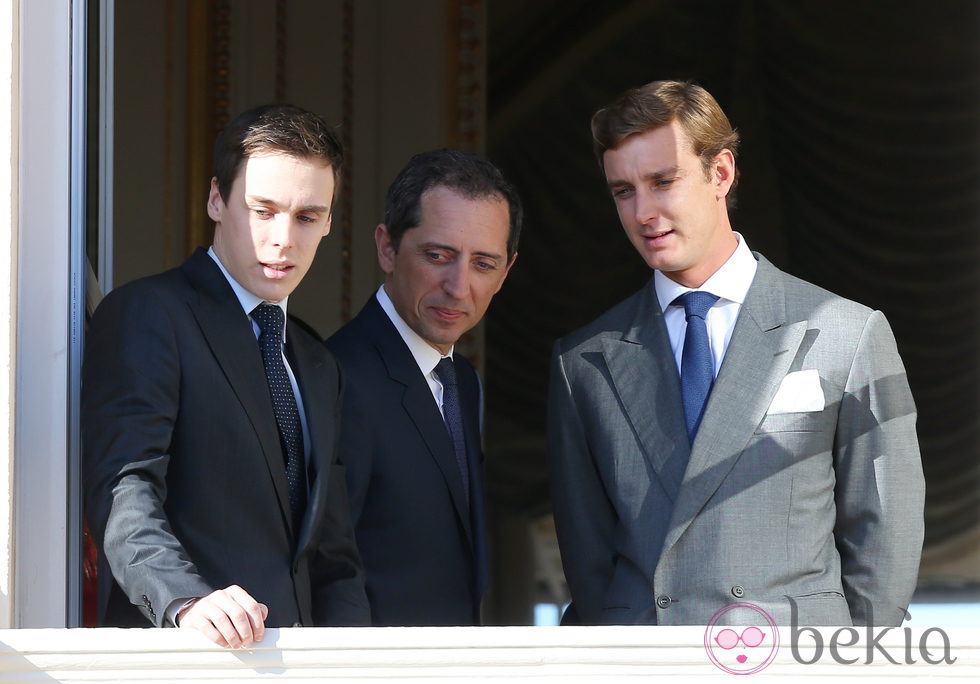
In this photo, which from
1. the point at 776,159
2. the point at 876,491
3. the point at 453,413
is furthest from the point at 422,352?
the point at 776,159

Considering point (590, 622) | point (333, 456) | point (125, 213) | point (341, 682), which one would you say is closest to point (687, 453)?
point (590, 622)

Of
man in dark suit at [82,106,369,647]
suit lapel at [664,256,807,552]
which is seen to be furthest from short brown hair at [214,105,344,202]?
suit lapel at [664,256,807,552]

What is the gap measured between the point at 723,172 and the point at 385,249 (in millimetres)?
779

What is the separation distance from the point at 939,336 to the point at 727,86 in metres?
1.58

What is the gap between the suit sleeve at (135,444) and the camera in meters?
2.07

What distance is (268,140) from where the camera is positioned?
8.38 ft

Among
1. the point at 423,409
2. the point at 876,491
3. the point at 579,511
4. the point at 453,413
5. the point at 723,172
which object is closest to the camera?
the point at 876,491

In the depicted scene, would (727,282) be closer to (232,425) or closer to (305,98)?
(232,425)

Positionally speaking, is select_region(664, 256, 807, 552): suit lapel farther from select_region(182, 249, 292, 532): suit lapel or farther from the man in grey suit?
select_region(182, 249, 292, 532): suit lapel

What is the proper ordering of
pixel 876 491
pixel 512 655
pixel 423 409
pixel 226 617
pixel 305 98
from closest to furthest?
1. pixel 226 617
2. pixel 512 655
3. pixel 876 491
4. pixel 423 409
5. pixel 305 98

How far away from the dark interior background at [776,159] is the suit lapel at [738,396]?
4504 mm

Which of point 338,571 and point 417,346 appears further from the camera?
point 417,346

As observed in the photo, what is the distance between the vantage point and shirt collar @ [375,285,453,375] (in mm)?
3107

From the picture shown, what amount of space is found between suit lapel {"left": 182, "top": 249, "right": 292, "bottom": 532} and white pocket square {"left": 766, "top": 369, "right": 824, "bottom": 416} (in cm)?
85
